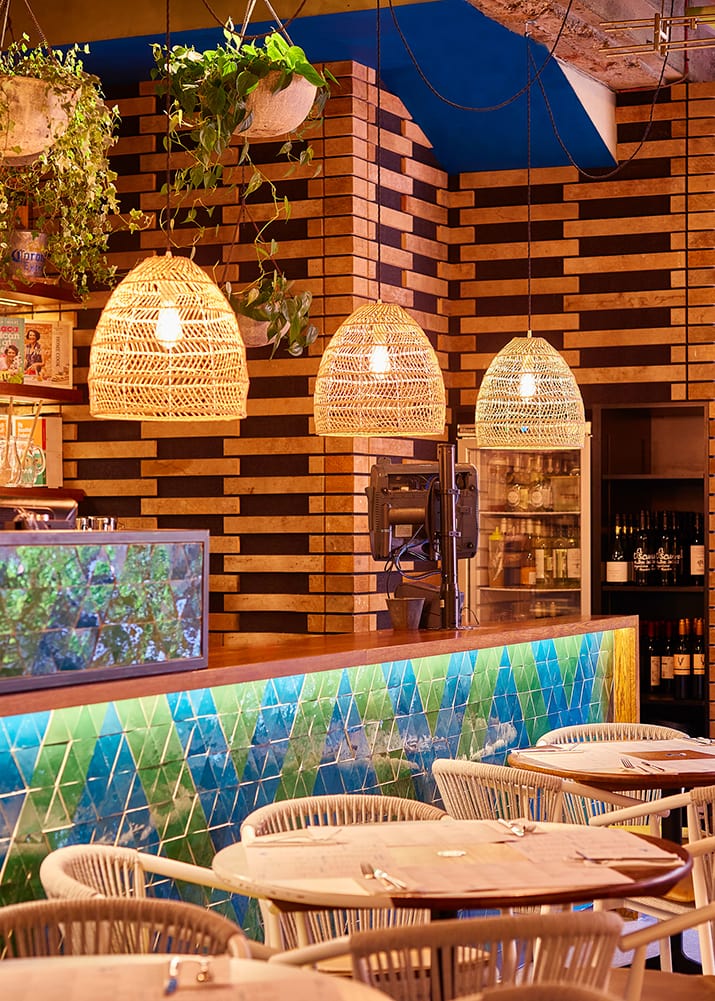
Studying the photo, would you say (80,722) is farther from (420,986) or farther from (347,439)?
(347,439)

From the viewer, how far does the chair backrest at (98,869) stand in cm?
311

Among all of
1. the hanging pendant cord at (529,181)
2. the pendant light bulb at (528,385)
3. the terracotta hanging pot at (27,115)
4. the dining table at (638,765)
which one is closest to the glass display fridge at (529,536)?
the hanging pendant cord at (529,181)

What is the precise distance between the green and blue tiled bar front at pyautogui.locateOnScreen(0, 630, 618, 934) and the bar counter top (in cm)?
9

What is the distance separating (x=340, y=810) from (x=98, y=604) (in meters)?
0.86

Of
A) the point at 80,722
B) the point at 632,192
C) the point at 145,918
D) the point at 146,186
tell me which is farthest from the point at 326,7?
the point at 145,918

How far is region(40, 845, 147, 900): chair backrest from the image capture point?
3.11m

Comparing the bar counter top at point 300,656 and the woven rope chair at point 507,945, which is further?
the bar counter top at point 300,656

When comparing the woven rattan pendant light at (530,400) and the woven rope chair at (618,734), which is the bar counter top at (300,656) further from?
the woven rattan pendant light at (530,400)

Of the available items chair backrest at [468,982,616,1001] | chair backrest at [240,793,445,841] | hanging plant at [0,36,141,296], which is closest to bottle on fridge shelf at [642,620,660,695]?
hanging plant at [0,36,141,296]

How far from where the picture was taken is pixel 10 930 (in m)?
2.58

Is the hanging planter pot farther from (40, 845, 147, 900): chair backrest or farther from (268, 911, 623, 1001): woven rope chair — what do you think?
(268, 911, 623, 1001): woven rope chair

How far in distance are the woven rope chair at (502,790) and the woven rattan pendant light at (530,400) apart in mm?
2264

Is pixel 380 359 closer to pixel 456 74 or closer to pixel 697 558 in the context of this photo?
pixel 456 74

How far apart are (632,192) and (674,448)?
1411 millimetres
